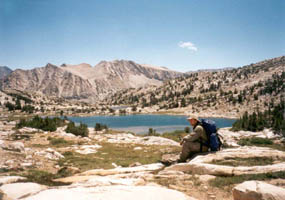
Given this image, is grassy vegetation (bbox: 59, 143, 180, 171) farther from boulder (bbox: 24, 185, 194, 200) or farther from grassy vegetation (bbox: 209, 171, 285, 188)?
grassy vegetation (bbox: 209, 171, 285, 188)

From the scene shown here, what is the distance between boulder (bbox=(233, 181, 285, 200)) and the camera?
21.9 feet

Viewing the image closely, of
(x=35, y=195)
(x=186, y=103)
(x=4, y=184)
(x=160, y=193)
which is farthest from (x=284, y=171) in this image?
(x=186, y=103)

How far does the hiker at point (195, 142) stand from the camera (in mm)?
14914

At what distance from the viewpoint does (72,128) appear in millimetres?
52844

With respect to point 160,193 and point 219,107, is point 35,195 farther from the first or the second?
point 219,107

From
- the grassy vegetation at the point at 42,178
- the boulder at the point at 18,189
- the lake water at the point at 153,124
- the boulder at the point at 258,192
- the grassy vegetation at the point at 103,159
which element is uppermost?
the boulder at the point at 258,192

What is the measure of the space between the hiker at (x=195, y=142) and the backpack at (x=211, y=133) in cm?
25

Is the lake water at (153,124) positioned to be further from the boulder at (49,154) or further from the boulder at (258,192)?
the boulder at (258,192)

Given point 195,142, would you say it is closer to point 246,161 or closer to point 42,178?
point 246,161

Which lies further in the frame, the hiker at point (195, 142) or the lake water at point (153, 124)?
the lake water at point (153, 124)

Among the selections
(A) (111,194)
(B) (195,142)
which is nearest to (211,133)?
(B) (195,142)

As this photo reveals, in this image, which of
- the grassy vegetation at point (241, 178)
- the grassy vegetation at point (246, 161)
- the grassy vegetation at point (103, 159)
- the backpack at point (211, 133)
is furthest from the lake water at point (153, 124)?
the grassy vegetation at point (241, 178)

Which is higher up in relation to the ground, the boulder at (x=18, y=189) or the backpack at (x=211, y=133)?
the backpack at (x=211, y=133)

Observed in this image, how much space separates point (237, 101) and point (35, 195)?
166m
